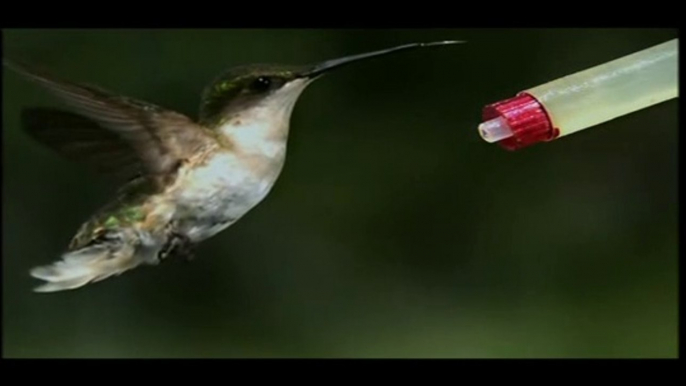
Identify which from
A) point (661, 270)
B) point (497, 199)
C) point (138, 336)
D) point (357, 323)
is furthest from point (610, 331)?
point (138, 336)

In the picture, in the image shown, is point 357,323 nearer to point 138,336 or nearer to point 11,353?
point 138,336

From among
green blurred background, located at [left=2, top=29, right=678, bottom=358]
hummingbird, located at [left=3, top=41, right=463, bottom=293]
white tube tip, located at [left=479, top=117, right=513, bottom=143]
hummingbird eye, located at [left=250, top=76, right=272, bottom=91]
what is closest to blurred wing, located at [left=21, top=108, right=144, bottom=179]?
hummingbird, located at [left=3, top=41, right=463, bottom=293]

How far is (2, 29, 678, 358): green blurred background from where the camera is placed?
8.58 feet

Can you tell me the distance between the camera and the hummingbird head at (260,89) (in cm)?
100

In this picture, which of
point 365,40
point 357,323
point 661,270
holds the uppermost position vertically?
point 365,40

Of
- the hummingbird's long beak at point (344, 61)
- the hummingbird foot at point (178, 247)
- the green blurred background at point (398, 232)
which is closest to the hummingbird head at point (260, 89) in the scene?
the hummingbird's long beak at point (344, 61)

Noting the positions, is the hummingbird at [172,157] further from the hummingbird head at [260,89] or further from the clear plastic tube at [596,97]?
the clear plastic tube at [596,97]

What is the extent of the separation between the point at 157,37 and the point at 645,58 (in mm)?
1849

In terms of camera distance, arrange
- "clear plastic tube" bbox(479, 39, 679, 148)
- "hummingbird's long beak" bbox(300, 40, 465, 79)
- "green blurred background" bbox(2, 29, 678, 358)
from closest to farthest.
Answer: "clear plastic tube" bbox(479, 39, 679, 148)
"hummingbird's long beak" bbox(300, 40, 465, 79)
"green blurred background" bbox(2, 29, 678, 358)

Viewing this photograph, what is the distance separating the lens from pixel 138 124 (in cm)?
103

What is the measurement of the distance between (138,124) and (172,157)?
0.06 m

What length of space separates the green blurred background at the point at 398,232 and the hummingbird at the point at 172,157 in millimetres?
1498

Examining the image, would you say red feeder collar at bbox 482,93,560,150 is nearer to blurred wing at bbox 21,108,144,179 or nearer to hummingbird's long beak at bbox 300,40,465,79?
hummingbird's long beak at bbox 300,40,465,79

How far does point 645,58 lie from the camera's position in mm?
838
